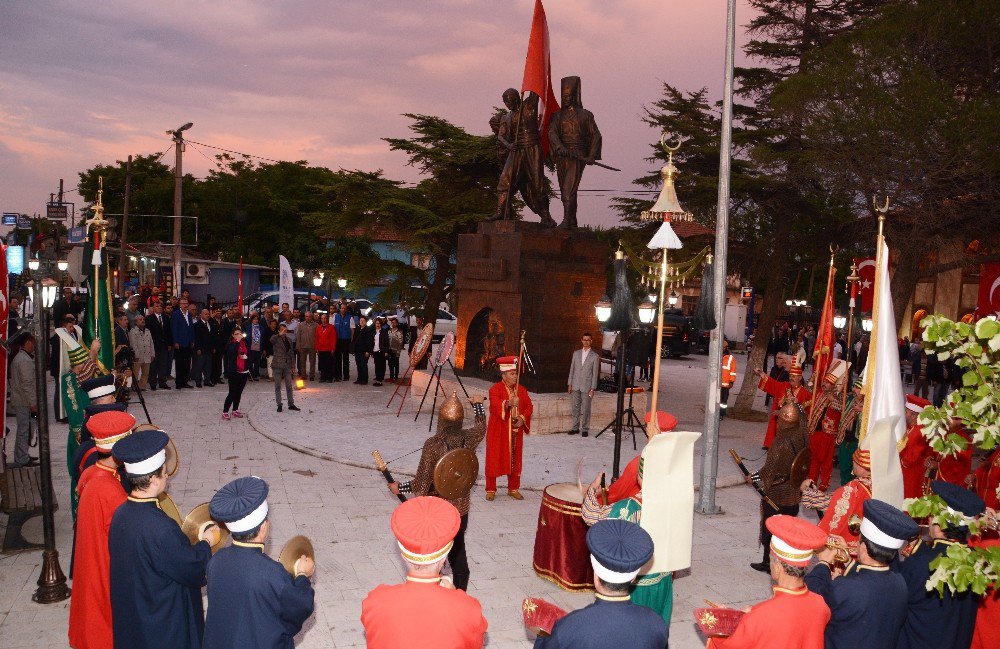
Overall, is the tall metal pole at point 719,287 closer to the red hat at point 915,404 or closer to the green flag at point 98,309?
the red hat at point 915,404

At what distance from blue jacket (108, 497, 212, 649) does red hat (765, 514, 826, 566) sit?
3482 mm

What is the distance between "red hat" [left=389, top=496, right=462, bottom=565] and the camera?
3.77 m

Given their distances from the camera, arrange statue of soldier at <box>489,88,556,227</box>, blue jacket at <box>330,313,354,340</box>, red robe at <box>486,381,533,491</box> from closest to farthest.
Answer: red robe at <box>486,381,533,491</box> < statue of soldier at <box>489,88,556,227</box> < blue jacket at <box>330,313,354,340</box>

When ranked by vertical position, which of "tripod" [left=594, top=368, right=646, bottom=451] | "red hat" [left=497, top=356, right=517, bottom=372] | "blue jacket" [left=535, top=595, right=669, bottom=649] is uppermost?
"red hat" [left=497, top=356, right=517, bottom=372]

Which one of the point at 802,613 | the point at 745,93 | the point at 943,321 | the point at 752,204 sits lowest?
the point at 802,613

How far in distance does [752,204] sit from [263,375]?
14138mm

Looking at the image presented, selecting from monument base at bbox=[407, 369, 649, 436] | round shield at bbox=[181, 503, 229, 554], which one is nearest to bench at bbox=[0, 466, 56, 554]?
round shield at bbox=[181, 503, 229, 554]

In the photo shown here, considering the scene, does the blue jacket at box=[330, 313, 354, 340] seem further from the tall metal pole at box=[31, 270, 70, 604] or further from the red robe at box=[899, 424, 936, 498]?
the red robe at box=[899, 424, 936, 498]

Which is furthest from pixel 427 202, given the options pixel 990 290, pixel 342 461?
pixel 990 290

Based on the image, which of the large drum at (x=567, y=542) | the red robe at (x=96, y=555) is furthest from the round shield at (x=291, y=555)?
the large drum at (x=567, y=542)

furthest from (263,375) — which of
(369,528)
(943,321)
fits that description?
(943,321)

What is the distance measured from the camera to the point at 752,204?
18.2m

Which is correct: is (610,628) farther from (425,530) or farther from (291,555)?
(291,555)

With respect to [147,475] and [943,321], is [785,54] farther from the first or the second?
[147,475]
